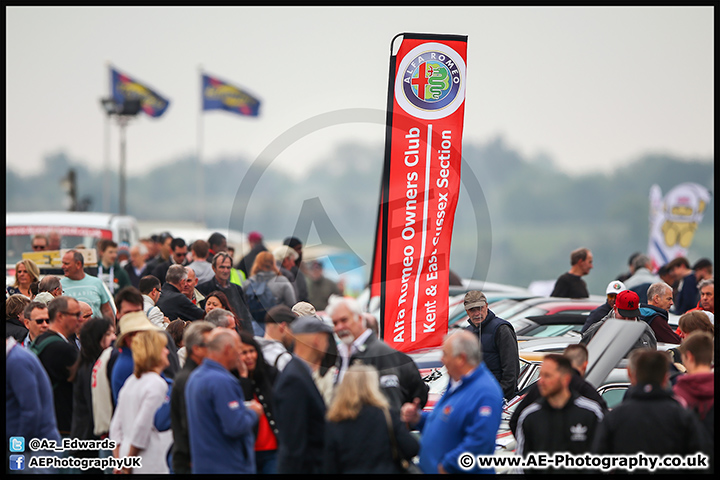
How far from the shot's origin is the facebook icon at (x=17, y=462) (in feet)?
18.6

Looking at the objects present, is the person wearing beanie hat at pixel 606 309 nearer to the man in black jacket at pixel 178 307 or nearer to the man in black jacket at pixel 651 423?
the man in black jacket at pixel 651 423

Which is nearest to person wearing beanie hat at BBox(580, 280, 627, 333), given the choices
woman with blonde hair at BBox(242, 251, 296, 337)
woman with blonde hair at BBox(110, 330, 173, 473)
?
woman with blonde hair at BBox(242, 251, 296, 337)

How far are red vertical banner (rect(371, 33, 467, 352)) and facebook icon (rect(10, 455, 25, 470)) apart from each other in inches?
131

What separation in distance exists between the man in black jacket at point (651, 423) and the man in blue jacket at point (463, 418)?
2.37ft

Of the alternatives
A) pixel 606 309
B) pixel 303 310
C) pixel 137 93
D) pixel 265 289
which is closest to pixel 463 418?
pixel 303 310

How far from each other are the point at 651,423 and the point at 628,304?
3.12 metres

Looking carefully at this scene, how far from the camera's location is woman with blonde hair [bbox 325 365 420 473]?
4523mm

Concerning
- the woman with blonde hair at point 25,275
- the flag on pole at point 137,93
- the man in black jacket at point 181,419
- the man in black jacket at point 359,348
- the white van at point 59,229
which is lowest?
the man in black jacket at point 181,419

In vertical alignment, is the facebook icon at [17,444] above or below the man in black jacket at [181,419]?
below

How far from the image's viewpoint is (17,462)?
5711 mm

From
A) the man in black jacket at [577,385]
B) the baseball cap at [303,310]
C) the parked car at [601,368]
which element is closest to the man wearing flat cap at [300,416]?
the parked car at [601,368]

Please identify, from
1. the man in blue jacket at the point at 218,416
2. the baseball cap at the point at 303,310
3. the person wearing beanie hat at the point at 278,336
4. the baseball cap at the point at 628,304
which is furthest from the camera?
the baseball cap at the point at 628,304

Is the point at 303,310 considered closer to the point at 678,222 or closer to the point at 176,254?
the point at 176,254

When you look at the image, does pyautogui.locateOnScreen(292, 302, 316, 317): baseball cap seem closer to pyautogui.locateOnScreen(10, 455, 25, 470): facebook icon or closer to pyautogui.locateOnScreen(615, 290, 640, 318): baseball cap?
pyautogui.locateOnScreen(10, 455, 25, 470): facebook icon
